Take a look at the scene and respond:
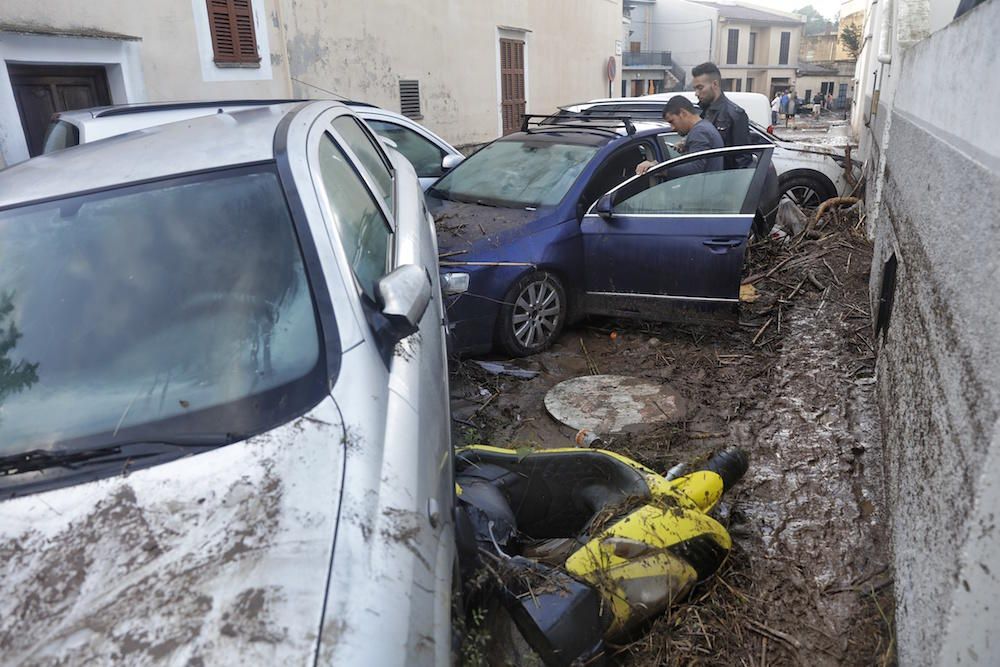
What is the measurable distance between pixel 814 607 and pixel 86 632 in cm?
236

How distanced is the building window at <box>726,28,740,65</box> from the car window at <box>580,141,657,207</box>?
165ft

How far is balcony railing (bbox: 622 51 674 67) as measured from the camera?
46.9 meters

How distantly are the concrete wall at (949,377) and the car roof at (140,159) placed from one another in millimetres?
2161

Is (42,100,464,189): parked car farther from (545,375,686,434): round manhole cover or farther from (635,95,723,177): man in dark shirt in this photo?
(545,375,686,434): round manhole cover

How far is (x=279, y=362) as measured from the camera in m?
1.90

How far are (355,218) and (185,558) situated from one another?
150 centimetres

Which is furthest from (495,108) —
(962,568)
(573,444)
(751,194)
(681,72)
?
(681,72)

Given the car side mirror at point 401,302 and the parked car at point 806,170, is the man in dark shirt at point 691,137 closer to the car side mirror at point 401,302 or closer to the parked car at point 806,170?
the parked car at point 806,170

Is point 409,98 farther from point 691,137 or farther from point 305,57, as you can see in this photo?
point 691,137

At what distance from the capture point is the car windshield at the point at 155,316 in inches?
70.6

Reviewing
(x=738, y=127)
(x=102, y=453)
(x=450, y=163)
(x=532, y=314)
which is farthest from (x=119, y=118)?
(x=738, y=127)

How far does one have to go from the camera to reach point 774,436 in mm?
3904

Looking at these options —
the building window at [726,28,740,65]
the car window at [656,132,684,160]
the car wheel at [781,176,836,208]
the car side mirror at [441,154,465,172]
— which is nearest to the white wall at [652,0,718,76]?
the building window at [726,28,740,65]

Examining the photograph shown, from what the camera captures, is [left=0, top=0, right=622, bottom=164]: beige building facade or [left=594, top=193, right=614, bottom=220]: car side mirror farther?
[left=0, top=0, right=622, bottom=164]: beige building facade
